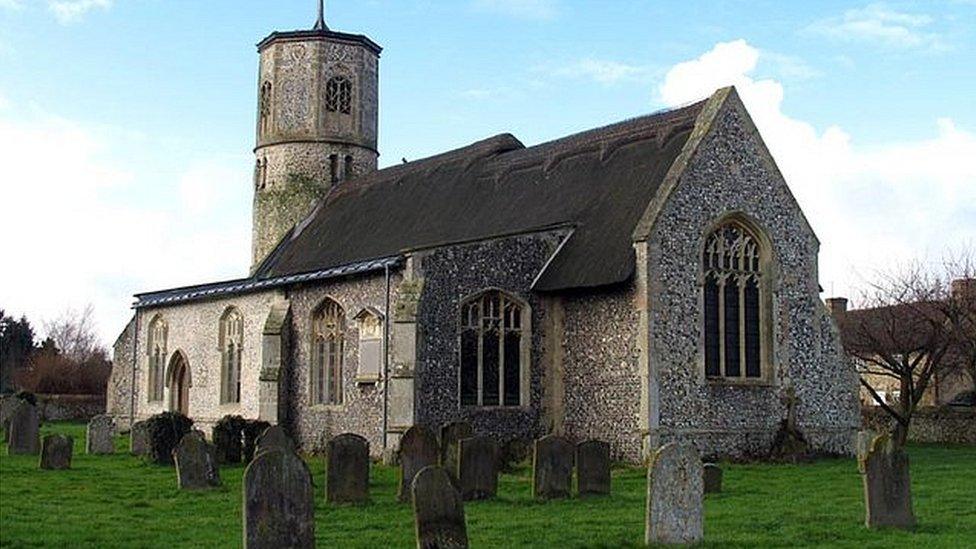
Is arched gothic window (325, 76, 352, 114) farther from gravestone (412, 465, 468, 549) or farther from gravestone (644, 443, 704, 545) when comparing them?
gravestone (412, 465, 468, 549)

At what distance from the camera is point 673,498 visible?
11.7m

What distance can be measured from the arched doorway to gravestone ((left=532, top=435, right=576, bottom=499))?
55.5 ft

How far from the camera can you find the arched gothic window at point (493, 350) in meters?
21.9

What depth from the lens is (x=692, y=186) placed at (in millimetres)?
21734

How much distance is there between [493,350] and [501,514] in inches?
344

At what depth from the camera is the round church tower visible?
34.4 m

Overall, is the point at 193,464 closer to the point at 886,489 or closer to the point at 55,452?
the point at 55,452

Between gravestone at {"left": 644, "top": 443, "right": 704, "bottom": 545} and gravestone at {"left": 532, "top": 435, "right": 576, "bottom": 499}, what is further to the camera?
gravestone at {"left": 532, "top": 435, "right": 576, "bottom": 499}

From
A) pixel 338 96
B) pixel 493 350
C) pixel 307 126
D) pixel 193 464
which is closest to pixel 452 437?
pixel 493 350

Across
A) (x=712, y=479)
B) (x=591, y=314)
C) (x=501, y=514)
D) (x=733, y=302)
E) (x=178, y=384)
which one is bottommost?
(x=501, y=514)

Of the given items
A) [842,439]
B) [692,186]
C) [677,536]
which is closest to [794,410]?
[842,439]

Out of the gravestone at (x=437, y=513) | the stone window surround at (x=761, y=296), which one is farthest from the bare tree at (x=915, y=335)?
the gravestone at (x=437, y=513)

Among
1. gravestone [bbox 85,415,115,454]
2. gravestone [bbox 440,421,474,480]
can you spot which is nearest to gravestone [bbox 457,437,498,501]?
gravestone [bbox 440,421,474,480]

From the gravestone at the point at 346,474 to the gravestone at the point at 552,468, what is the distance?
2.22 m
